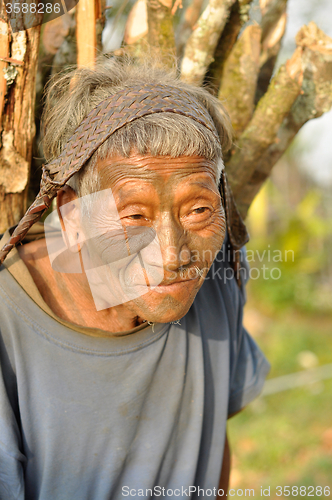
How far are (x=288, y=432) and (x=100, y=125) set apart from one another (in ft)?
12.2

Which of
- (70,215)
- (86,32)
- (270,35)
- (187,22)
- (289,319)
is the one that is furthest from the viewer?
(289,319)

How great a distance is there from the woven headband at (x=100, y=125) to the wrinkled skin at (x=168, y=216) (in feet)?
0.28

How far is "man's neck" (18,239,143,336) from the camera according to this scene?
157cm

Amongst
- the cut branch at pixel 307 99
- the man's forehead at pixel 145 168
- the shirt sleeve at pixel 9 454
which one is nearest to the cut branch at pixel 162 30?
the cut branch at pixel 307 99

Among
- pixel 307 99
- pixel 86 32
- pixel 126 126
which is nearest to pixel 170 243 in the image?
pixel 126 126

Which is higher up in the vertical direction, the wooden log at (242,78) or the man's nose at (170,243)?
the wooden log at (242,78)

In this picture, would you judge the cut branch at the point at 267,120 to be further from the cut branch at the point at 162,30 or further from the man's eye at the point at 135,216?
the man's eye at the point at 135,216

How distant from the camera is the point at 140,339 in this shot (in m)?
1.59

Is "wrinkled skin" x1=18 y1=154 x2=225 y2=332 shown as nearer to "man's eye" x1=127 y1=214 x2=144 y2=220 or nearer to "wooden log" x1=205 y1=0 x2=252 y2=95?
"man's eye" x1=127 y1=214 x2=144 y2=220

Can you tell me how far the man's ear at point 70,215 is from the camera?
58.9 inches

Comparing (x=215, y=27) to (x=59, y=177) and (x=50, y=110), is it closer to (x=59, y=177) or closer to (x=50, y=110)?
(x=50, y=110)

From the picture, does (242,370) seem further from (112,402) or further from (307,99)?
(307,99)

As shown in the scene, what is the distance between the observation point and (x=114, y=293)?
1514 millimetres

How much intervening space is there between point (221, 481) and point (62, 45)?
219 centimetres
